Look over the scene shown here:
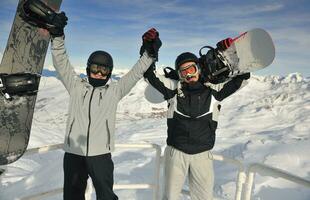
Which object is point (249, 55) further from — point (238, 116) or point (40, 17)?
point (238, 116)

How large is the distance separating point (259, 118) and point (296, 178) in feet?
315

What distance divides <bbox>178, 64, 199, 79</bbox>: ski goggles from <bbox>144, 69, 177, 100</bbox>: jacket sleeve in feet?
0.47

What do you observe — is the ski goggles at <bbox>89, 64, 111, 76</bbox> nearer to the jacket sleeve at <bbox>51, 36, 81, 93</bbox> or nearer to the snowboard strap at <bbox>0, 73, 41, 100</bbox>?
the jacket sleeve at <bbox>51, 36, 81, 93</bbox>

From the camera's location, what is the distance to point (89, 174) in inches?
109

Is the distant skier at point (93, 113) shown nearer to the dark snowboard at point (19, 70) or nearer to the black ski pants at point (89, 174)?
the black ski pants at point (89, 174)

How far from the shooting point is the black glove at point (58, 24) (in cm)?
248

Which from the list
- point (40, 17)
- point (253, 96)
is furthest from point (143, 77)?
point (253, 96)

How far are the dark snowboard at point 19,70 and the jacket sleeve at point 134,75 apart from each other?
693 millimetres

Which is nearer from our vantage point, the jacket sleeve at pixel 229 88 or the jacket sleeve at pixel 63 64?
the jacket sleeve at pixel 63 64

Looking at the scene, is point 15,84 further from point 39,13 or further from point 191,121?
point 191,121

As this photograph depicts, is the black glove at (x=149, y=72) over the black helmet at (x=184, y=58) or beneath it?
beneath

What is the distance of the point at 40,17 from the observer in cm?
247

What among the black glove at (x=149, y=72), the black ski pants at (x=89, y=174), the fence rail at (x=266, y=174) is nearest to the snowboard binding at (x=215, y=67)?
the black glove at (x=149, y=72)

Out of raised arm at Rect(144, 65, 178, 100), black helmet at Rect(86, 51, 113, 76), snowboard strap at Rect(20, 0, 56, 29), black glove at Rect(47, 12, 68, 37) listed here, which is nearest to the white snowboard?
raised arm at Rect(144, 65, 178, 100)
